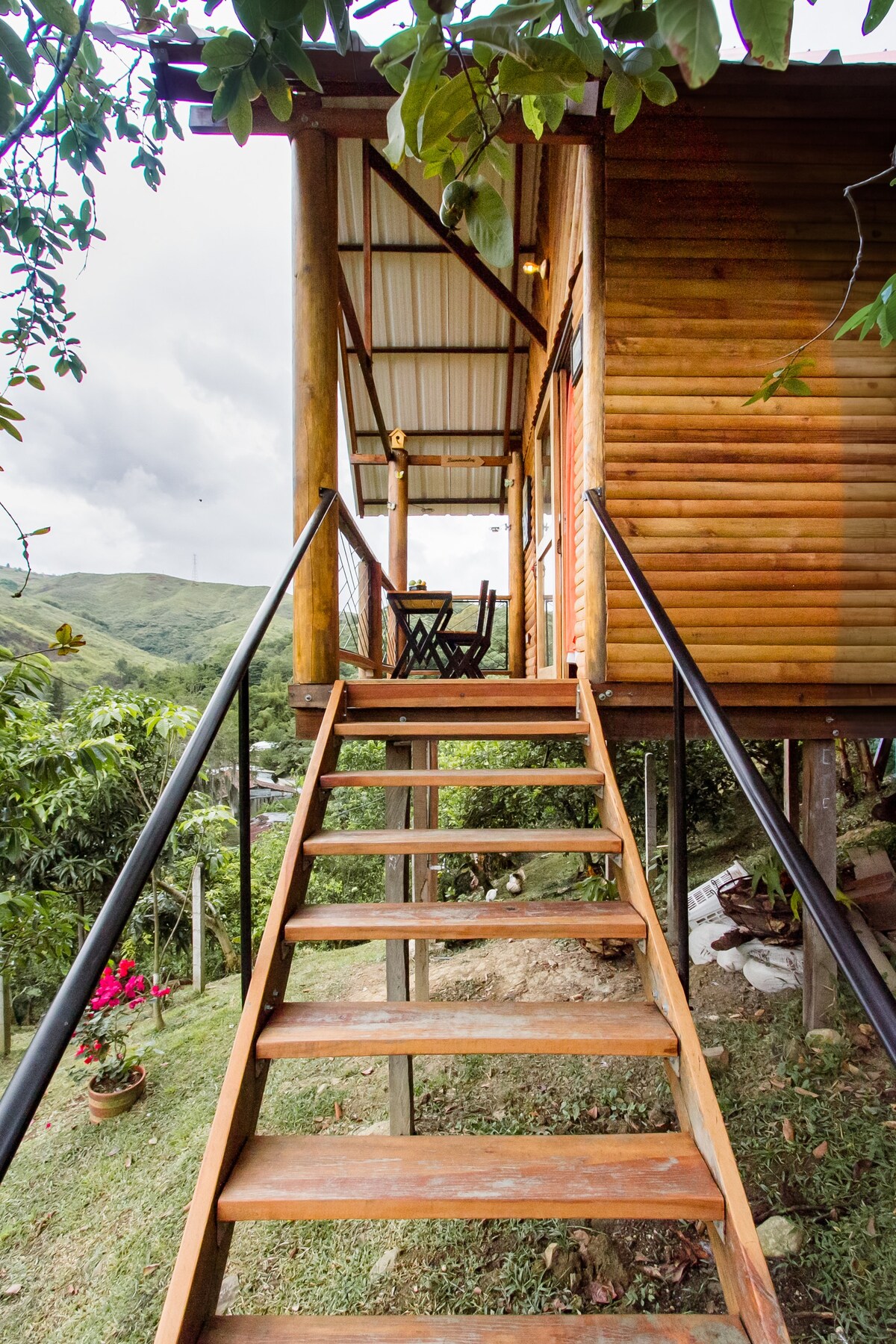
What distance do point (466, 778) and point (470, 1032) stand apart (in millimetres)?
816

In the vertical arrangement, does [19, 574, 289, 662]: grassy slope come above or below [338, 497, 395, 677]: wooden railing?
above

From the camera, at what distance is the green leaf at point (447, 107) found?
2.32ft

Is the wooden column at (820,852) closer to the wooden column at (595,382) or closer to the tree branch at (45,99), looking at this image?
the wooden column at (595,382)

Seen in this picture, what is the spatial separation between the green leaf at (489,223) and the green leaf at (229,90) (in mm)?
344

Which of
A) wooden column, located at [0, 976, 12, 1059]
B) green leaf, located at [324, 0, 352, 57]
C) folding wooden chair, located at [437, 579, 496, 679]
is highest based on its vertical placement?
green leaf, located at [324, 0, 352, 57]

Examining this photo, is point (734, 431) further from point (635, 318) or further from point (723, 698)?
point (723, 698)

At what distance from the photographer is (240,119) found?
33.6 inches

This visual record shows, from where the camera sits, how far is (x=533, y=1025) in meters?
1.55

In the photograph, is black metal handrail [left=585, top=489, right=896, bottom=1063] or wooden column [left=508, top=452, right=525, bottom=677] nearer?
black metal handrail [left=585, top=489, right=896, bottom=1063]

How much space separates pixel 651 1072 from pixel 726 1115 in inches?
19.3

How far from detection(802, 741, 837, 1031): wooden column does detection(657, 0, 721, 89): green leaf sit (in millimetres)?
2963

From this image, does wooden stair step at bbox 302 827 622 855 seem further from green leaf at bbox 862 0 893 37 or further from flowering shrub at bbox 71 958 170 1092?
flowering shrub at bbox 71 958 170 1092

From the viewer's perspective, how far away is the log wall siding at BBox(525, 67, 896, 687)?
2.85 metres

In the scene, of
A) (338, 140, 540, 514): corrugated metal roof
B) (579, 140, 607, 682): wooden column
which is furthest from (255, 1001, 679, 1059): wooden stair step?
→ (338, 140, 540, 514): corrugated metal roof
